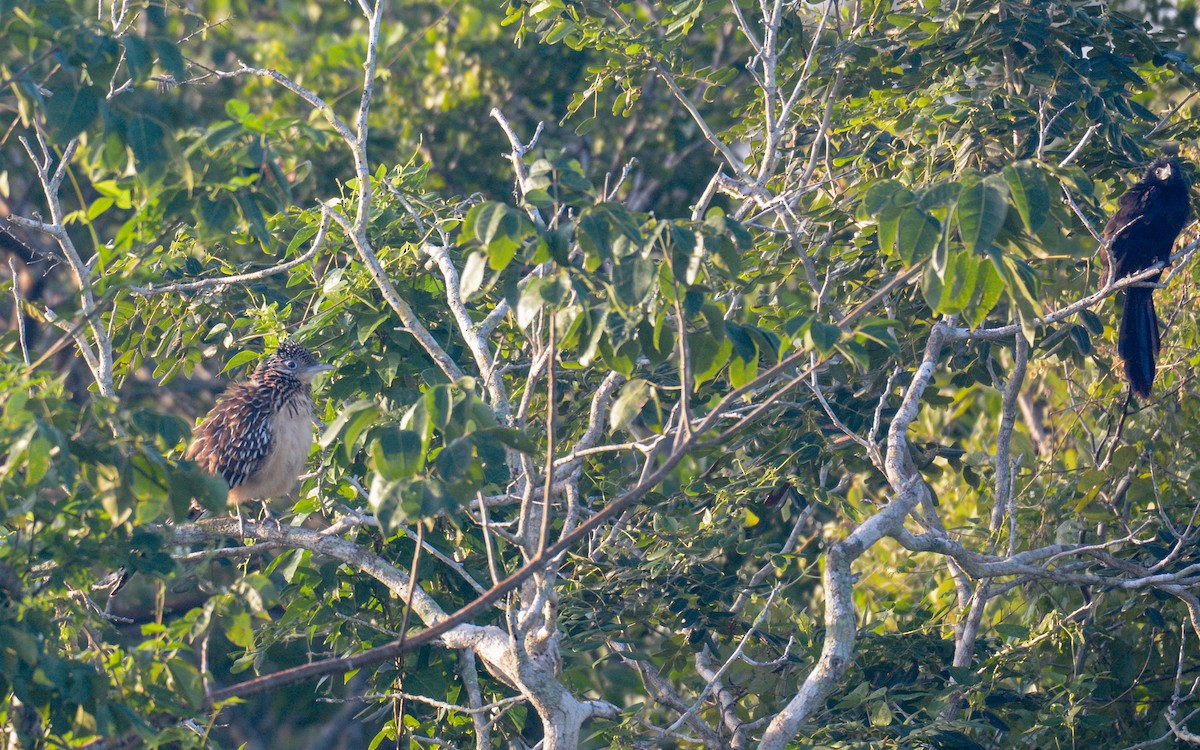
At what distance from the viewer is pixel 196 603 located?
20.0 feet

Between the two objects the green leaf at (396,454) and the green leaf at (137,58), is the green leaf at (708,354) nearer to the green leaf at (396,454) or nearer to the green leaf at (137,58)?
the green leaf at (396,454)

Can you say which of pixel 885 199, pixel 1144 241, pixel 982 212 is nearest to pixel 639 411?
pixel 885 199

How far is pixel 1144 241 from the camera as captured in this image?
550cm

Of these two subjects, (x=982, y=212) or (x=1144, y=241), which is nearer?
(x=982, y=212)

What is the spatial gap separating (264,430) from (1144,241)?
4.17 meters

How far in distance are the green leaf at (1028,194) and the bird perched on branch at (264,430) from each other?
2.92 metres

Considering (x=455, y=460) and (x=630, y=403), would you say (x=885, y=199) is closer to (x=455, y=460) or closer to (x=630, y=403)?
(x=630, y=403)

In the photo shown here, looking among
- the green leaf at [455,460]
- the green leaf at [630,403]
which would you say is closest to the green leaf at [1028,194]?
the green leaf at [630,403]

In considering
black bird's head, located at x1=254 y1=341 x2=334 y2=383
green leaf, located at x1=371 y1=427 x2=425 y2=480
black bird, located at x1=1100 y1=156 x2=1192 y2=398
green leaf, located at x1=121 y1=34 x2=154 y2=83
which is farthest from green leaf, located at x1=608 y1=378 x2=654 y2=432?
black bird, located at x1=1100 y1=156 x2=1192 y2=398

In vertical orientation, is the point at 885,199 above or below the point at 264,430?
above

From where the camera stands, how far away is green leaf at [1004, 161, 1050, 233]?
263 cm

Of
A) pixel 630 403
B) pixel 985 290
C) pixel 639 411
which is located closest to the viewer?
pixel 985 290

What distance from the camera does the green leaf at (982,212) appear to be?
8.41ft

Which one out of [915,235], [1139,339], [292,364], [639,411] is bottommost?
[1139,339]
